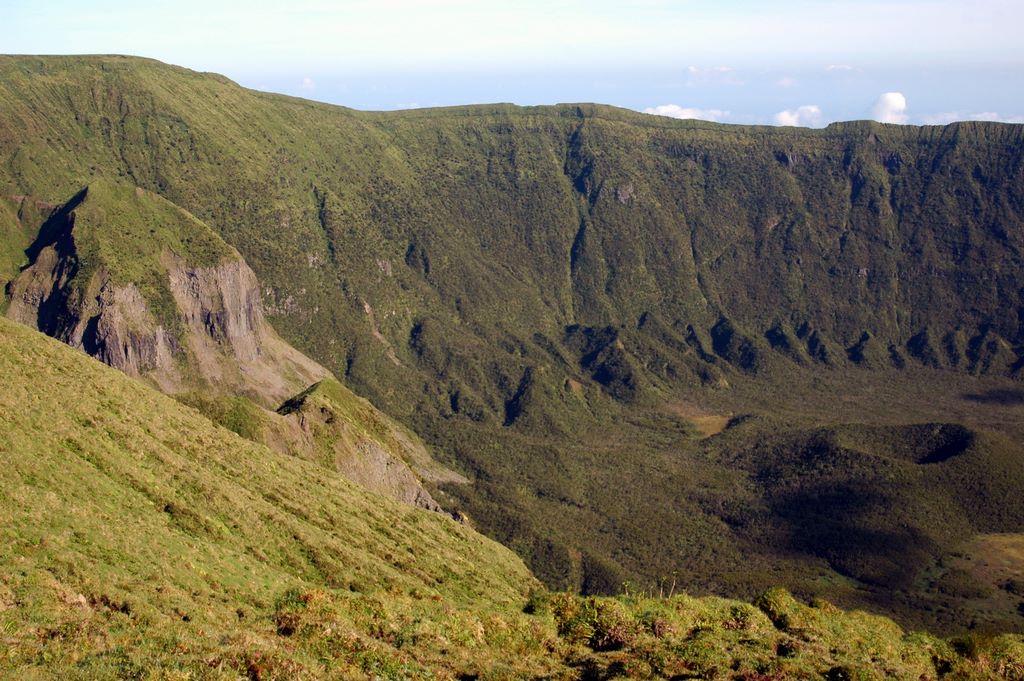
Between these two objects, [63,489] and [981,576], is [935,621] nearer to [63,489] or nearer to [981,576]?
[981,576]

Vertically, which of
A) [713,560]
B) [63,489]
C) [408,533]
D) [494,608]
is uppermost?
[63,489]

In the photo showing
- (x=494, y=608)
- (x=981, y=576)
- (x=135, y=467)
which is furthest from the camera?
(x=981, y=576)

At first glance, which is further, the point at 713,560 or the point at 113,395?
the point at 713,560

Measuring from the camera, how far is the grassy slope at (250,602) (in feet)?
157

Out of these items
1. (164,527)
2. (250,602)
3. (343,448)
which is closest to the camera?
(250,602)

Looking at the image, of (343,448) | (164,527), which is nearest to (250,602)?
(164,527)

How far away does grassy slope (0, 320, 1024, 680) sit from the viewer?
4778 centimetres

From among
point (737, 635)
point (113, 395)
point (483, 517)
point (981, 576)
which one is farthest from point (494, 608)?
point (981, 576)

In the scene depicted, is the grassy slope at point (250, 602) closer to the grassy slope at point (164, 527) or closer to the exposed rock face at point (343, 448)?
the grassy slope at point (164, 527)

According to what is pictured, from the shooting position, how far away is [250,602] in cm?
6353

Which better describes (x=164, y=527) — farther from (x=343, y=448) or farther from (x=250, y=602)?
(x=343, y=448)

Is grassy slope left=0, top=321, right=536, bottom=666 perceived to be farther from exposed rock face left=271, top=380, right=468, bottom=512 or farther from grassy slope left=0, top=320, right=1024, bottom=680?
exposed rock face left=271, top=380, right=468, bottom=512

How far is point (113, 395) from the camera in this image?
332ft

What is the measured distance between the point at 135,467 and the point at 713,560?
136437 mm
